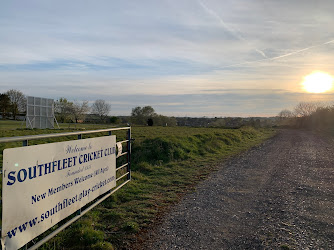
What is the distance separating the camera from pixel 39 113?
96.4ft

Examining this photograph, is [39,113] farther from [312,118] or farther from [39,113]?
[312,118]

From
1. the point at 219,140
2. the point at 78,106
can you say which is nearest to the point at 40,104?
the point at 78,106

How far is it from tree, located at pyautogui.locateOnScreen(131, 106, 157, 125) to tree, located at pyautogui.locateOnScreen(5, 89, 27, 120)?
22.0 meters

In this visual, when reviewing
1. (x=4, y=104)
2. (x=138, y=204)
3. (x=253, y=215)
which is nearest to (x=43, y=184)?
(x=138, y=204)

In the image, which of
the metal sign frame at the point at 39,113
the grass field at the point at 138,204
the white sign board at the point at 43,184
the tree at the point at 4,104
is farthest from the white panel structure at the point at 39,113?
the tree at the point at 4,104

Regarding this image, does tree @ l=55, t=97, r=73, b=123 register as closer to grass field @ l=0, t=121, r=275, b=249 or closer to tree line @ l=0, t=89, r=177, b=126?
tree line @ l=0, t=89, r=177, b=126

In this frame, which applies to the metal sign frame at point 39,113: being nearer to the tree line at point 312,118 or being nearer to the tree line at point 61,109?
the tree line at point 61,109

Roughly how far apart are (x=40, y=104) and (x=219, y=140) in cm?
2038

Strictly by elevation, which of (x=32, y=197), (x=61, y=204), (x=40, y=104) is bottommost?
(x=61, y=204)

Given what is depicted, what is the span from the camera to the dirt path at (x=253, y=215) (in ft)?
14.1

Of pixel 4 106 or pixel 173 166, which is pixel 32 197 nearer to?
pixel 173 166

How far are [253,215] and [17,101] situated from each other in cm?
6187

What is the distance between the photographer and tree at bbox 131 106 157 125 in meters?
60.2

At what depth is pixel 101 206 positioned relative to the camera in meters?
6.00
